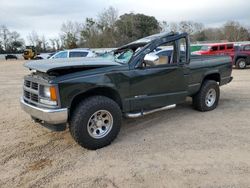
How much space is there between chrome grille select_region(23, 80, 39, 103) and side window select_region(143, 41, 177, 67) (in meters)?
2.00

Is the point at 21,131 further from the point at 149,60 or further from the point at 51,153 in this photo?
the point at 149,60

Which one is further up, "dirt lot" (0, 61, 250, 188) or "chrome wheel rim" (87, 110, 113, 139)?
"chrome wheel rim" (87, 110, 113, 139)

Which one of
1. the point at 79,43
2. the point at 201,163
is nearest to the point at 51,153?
the point at 201,163

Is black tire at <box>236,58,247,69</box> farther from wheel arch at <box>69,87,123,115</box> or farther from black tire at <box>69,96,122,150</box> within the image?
black tire at <box>69,96,122,150</box>

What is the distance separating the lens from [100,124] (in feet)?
15.4

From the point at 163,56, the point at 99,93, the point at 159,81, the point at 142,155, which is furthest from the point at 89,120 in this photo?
the point at 163,56

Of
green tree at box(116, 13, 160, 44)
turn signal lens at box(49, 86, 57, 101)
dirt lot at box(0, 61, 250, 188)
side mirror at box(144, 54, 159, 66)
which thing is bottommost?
dirt lot at box(0, 61, 250, 188)

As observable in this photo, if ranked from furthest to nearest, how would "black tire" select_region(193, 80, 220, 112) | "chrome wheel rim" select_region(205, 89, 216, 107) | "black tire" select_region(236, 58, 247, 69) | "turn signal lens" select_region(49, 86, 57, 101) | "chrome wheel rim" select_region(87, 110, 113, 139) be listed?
"black tire" select_region(236, 58, 247, 69) < "chrome wheel rim" select_region(205, 89, 216, 107) < "black tire" select_region(193, 80, 220, 112) < "chrome wheel rim" select_region(87, 110, 113, 139) < "turn signal lens" select_region(49, 86, 57, 101)

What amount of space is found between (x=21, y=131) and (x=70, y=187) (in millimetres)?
2545

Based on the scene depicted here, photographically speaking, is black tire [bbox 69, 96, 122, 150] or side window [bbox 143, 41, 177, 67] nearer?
black tire [bbox 69, 96, 122, 150]

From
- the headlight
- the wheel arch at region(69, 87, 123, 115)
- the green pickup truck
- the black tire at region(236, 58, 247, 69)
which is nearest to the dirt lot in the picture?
the green pickup truck

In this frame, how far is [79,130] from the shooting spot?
440 centimetres

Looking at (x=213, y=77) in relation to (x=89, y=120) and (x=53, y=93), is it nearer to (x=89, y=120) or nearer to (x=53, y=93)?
(x=89, y=120)

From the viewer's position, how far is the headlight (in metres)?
4.20
